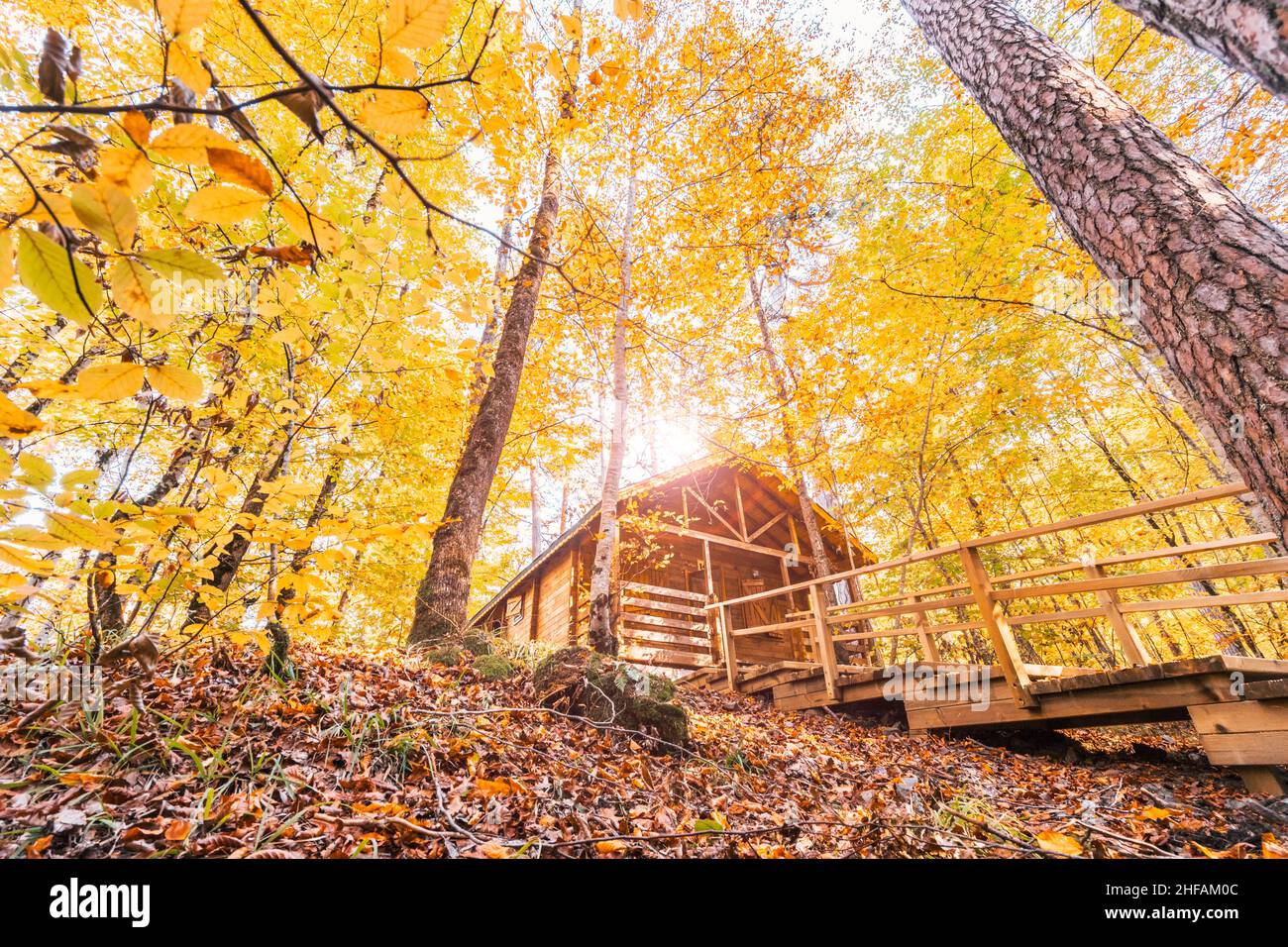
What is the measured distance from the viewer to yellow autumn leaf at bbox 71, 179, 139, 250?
77 cm

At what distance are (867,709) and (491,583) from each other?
13.2 m

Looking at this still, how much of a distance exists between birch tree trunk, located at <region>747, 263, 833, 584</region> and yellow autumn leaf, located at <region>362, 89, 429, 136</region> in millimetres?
9033

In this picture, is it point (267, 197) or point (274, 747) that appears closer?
point (267, 197)

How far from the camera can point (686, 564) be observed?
41.3 ft

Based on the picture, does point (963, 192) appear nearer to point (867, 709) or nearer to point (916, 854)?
point (867, 709)

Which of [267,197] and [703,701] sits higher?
[267,197]

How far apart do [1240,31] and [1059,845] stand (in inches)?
123

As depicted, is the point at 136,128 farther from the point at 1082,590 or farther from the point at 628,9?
the point at 1082,590

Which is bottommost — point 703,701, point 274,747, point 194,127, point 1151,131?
point 703,701

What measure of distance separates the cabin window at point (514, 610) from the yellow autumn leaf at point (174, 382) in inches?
583

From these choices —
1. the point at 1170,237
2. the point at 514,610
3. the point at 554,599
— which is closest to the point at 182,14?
the point at 1170,237
